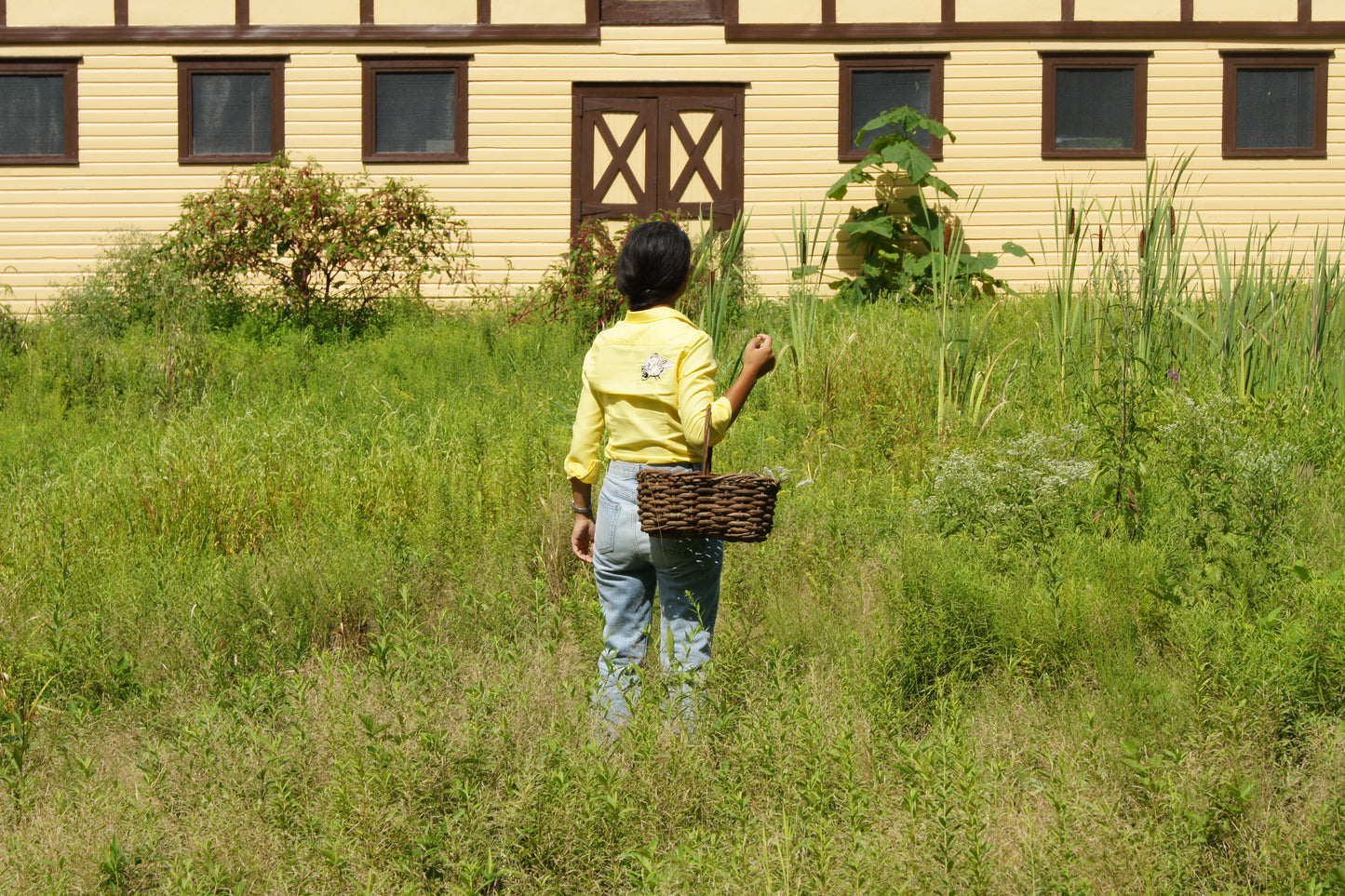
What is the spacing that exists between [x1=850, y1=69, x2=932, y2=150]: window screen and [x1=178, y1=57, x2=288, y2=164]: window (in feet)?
22.1

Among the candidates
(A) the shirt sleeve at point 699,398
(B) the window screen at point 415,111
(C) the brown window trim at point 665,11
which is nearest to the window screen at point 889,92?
(C) the brown window trim at point 665,11

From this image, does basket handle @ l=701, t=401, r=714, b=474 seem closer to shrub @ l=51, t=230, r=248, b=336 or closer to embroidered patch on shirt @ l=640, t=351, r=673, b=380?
embroidered patch on shirt @ l=640, t=351, r=673, b=380

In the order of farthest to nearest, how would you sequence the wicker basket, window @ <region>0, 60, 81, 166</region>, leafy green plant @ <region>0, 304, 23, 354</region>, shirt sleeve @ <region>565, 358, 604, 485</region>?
window @ <region>0, 60, 81, 166</region> → leafy green plant @ <region>0, 304, 23, 354</region> → shirt sleeve @ <region>565, 358, 604, 485</region> → the wicker basket

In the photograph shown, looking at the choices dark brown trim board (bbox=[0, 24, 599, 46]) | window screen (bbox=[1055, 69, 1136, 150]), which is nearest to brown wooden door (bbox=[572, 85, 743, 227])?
dark brown trim board (bbox=[0, 24, 599, 46])

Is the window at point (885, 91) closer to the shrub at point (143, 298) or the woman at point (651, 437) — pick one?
the shrub at point (143, 298)

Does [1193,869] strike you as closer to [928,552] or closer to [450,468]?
[928,552]

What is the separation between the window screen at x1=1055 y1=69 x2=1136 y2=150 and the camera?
1428 cm

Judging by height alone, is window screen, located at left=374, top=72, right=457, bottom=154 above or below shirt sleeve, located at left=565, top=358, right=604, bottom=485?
above

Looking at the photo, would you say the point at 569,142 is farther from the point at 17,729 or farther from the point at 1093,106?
the point at 17,729

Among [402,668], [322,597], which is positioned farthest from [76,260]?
[402,668]

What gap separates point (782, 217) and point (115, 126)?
7793 mm

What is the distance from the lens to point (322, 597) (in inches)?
195

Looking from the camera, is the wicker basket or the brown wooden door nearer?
the wicker basket

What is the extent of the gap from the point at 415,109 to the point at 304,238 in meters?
2.80
